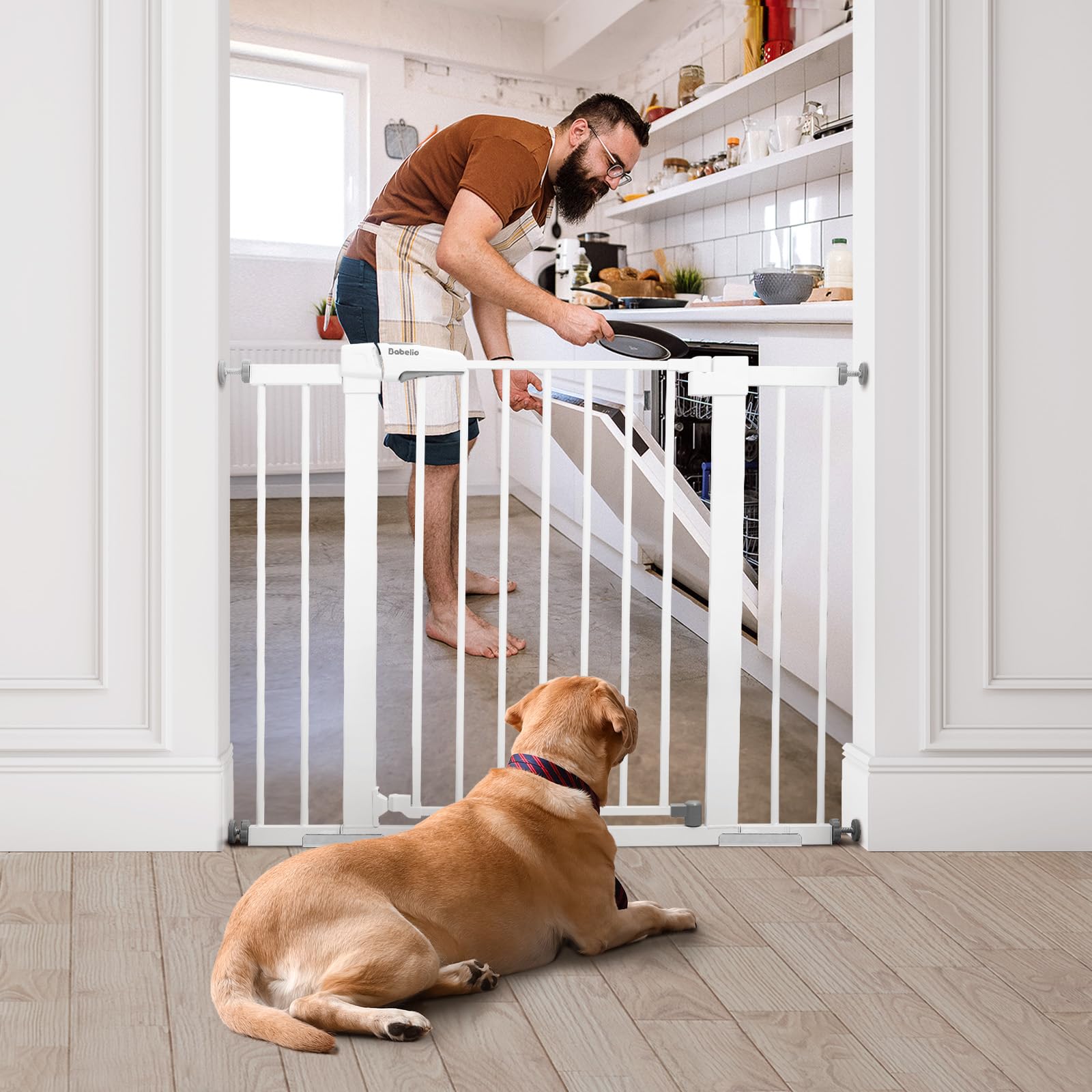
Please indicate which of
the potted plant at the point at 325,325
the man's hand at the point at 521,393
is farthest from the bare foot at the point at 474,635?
the potted plant at the point at 325,325

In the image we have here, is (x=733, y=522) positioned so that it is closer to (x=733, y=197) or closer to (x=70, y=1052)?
(x=70, y=1052)

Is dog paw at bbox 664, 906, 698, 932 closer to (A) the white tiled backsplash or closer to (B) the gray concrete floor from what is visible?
(B) the gray concrete floor

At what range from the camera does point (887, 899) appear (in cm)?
191

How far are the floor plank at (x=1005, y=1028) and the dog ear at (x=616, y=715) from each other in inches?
18.9

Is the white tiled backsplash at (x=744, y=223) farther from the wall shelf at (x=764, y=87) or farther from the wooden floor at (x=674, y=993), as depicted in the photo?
the wooden floor at (x=674, y=993)

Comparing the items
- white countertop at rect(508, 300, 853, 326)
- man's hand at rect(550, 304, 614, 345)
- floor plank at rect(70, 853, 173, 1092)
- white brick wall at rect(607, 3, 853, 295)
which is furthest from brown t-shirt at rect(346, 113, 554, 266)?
floor plank at rect(70, 853, 173, 1092)

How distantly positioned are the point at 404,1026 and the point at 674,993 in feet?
1.20

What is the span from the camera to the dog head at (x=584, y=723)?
170 cm

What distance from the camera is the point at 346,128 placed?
6.20 meters

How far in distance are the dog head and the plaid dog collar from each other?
0.02 meters

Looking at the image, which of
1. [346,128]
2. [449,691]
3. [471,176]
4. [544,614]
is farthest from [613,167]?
[346,128]

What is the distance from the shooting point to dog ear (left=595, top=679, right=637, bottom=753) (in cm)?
169

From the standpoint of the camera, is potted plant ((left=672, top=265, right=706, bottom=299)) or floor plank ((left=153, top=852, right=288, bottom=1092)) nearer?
floor plank ((left=153, top=852, right=288, bottom=1092))

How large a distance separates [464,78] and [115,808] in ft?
16.5
